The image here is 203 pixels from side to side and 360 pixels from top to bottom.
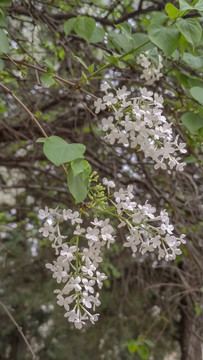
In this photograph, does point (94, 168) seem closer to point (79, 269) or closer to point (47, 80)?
point (47, 80)

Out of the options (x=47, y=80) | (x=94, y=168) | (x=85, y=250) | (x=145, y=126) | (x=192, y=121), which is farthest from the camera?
(x=94, y=168)

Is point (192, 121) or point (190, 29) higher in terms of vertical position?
point (190, 29)

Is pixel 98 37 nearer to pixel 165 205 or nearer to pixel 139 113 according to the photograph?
pixel 139 113

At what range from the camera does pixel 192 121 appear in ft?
3.85

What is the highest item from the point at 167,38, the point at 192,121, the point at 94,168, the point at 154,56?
the point at 167,38

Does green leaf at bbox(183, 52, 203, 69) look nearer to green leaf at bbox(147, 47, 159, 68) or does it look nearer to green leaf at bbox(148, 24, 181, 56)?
green leaf at bbox(147, 47, 159, 68)

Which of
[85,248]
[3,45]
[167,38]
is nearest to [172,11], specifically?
[167,38]

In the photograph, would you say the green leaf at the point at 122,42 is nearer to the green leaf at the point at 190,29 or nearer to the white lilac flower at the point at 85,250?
the green leaf at the point at 190,29

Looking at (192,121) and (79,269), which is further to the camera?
(192,121)

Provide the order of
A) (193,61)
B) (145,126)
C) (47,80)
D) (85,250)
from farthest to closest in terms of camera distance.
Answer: (193,61), (47,80), (145,126), (85,250)

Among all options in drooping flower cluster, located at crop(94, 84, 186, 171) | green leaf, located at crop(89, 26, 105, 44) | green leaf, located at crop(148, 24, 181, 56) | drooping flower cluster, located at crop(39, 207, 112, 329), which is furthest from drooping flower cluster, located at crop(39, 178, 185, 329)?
green leaf, located at crop(89, 26, 105, 44)

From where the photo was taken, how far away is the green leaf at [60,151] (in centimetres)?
77

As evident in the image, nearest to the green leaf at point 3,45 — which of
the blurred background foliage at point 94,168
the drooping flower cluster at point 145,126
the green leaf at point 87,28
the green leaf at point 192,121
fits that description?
the blurred background foliage at point 94,168

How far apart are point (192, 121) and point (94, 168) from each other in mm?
1019
